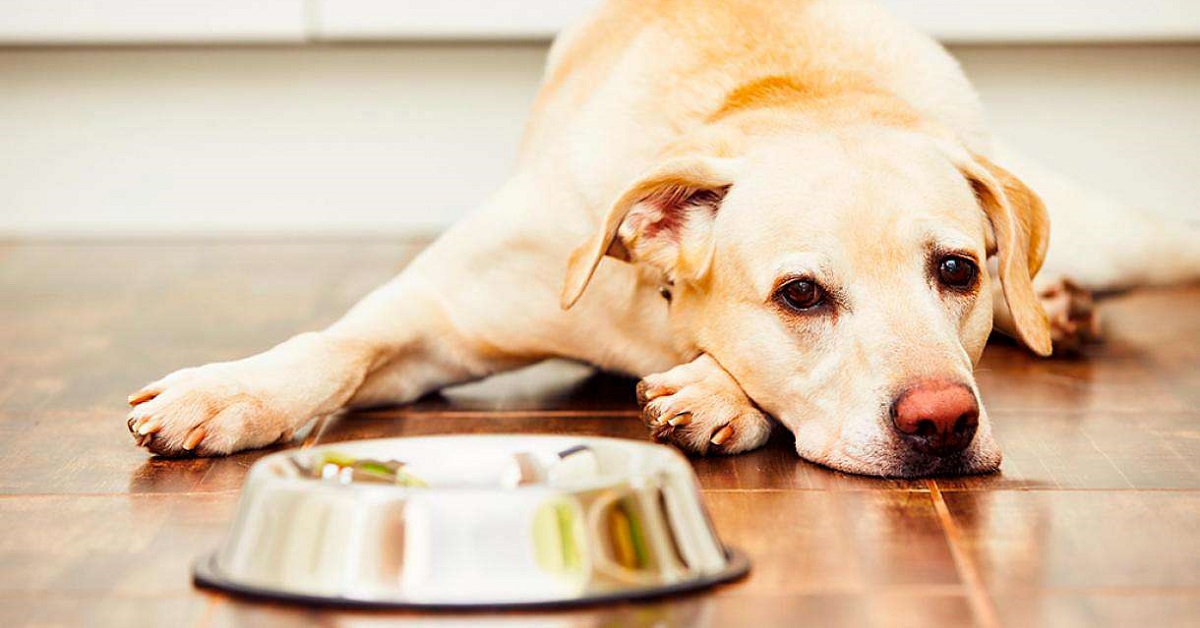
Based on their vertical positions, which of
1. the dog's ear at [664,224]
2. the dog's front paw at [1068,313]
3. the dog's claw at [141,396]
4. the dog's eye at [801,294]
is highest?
the dog's ear at [664,224]

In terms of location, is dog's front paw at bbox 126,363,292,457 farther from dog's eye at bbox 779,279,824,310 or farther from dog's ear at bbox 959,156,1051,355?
dog's ear at bbox 959,156,1051,355

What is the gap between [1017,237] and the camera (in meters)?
2.20

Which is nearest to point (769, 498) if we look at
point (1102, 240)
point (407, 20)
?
point (1102, 240)

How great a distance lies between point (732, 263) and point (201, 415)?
2.36ft

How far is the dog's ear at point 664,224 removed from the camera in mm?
2121

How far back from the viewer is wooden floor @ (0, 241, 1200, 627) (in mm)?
1528

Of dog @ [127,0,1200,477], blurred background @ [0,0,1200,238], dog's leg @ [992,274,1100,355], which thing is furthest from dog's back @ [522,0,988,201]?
blurred background @ [0,0,1200,238]

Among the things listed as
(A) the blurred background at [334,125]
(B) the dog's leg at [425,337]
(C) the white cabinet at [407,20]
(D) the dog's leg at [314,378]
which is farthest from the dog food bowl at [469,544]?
(A) the blurred background at [334,125]

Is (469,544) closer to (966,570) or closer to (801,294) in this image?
(966,570)

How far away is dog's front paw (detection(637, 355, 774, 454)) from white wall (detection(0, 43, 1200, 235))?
222cm

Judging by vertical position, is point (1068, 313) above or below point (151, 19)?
below

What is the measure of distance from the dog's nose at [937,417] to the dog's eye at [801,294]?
0.19 meters

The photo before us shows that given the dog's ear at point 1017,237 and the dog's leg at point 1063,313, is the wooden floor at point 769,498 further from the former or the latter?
the dog's ear at point 1017,237

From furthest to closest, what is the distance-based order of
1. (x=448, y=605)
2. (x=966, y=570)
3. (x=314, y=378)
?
1. (x=314, y=378)
2. (x=966, y=570)
3. (x=448, y=605)
